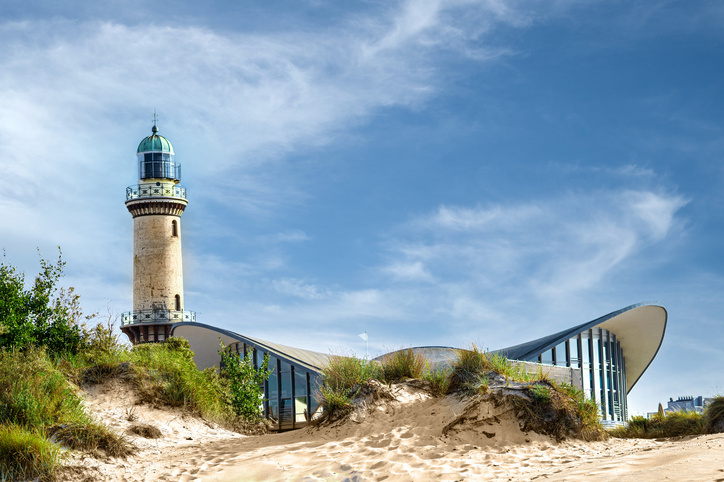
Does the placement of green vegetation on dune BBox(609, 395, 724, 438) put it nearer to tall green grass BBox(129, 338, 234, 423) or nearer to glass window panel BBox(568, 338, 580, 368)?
tall green grass BBox(129, 338, 234, 423)

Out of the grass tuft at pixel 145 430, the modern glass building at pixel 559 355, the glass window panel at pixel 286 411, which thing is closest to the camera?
the grass tuft at pixel 145 430

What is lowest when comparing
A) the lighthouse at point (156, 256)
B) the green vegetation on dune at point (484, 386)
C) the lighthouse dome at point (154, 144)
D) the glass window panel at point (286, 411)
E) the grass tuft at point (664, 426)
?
the glass window panel at point (286, 411)

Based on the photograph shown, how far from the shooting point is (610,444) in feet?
38.9

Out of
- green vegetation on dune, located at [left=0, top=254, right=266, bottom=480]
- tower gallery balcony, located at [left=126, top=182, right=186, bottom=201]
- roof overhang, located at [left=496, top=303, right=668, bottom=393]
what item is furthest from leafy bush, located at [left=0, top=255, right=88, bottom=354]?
tower gallery balcony, located at [left=126, top=182, right=186, bottom=201]

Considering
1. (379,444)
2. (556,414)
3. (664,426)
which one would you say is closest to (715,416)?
(664,426)

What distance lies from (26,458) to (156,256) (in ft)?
125

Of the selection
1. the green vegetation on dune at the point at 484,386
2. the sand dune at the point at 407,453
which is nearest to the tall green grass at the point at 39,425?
the sand dune at the point at 407,453

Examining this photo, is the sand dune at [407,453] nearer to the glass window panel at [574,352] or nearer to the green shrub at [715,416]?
the green shrub at [715,416]

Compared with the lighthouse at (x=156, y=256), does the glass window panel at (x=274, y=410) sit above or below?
below

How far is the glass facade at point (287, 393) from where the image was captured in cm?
3244

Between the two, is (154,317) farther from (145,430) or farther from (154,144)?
(145,430)

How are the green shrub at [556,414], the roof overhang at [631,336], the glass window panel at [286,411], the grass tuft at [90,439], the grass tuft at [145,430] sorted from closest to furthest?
the grass tuft at [90,439] < the green shrub at [556,414] < the grass tuft at [145,430] < the roof overhang at [631,336] < the glass window panel at [286,411]

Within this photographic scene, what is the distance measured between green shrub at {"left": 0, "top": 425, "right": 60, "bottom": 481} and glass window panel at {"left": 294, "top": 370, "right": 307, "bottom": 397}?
883 inches

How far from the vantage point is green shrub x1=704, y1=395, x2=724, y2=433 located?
544 inches
